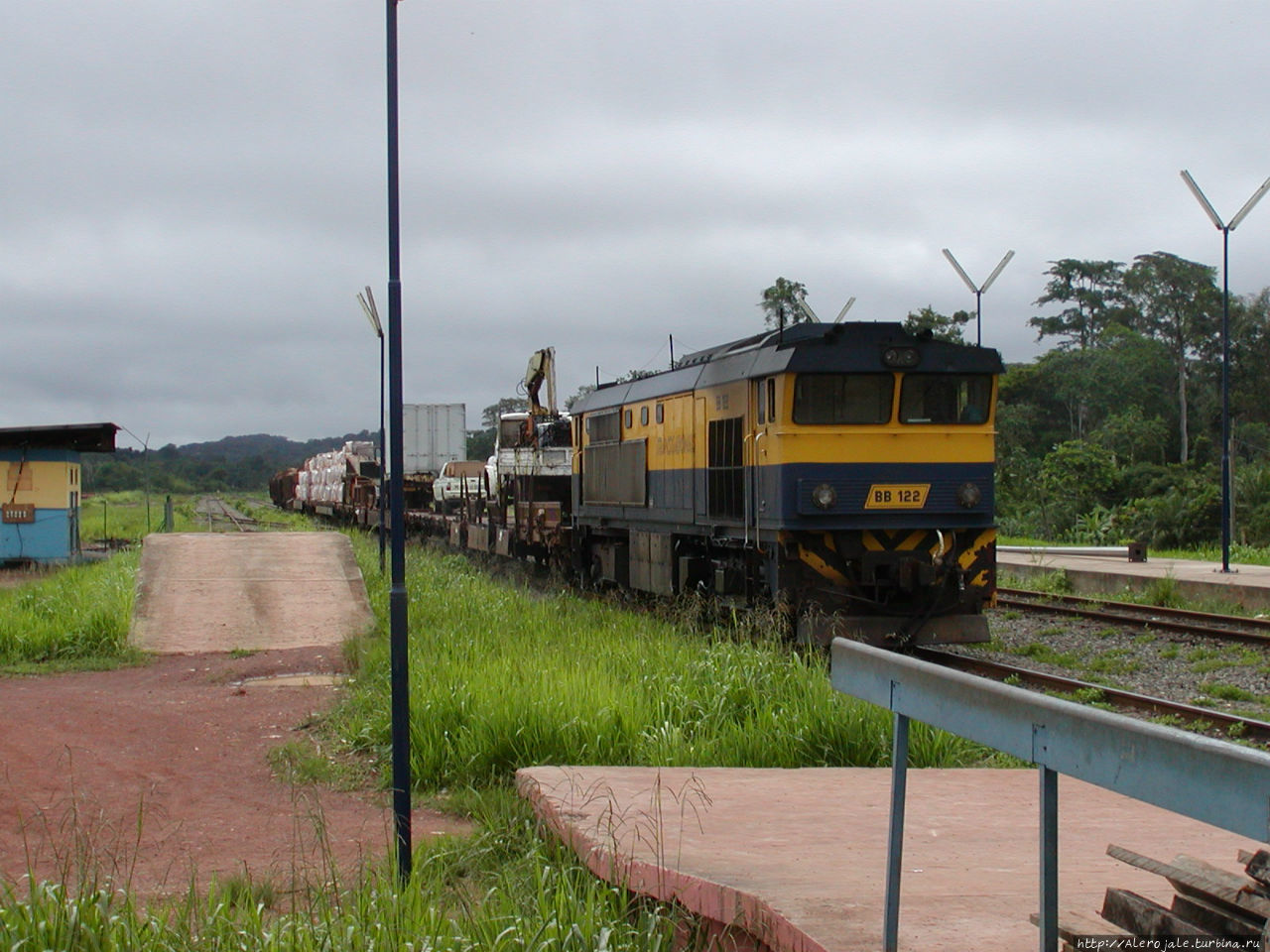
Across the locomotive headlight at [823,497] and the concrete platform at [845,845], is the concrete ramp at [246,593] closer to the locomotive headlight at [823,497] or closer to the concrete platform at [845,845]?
the locomotive headlight at [823,497]

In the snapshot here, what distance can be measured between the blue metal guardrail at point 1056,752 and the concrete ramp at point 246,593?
12513 mm

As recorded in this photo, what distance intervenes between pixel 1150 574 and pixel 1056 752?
19336 mm

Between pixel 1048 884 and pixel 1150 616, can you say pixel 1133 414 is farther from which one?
pixel 1048 884

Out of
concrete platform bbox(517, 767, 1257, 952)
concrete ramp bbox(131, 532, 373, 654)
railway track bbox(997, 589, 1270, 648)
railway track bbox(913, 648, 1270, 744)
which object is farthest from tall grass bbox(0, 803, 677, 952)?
railway track bbox(997, 589, 1270, 648)

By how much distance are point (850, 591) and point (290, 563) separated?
995 centimetres

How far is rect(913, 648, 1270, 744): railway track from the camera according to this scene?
10.1m

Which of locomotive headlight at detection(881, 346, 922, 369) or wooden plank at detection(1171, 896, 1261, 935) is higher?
locomotive headlight at detection(881, 346, 922, 369)

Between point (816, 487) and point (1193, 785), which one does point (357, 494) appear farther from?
point (1193, 785)

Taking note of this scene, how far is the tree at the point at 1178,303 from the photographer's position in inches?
2345

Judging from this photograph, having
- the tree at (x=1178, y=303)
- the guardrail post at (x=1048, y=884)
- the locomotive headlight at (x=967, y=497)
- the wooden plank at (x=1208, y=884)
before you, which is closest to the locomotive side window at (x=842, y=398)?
the locomotive headlight at (x=967, y=497)

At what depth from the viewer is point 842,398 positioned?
543 inches

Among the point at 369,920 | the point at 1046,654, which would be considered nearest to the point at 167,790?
the point at 369,920

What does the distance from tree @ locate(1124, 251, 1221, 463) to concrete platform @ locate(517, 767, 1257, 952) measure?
52.2 metres

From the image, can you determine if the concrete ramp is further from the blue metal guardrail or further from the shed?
the blue metal guardrail
